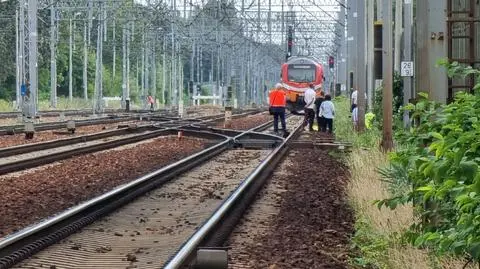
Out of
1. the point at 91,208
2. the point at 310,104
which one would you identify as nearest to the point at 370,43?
the point at 310,104

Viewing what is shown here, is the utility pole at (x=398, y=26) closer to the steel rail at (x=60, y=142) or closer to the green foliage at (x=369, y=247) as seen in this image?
the steel rail at (x=60, y=142)

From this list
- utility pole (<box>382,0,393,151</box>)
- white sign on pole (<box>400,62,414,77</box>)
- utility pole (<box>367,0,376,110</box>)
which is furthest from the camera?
utility pole (<box>367,0,376,110</box>)

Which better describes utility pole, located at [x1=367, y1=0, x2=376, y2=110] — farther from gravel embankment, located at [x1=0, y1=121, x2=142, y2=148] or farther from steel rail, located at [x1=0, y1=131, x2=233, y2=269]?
steel rail, located at [x1=0, y1=131, x2=233, y2=269]

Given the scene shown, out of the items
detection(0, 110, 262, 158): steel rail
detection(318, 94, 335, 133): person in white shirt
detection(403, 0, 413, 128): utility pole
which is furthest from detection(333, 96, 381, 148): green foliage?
detection(0, 110, 262, 158): steel rail

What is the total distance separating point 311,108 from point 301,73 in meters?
20.4

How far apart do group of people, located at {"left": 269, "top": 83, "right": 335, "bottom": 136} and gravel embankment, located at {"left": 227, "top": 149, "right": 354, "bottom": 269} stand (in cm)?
1273

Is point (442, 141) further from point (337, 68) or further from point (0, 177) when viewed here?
point (337, 68)

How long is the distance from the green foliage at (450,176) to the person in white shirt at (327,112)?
25149 millimetres

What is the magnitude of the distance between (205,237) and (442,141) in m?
4.25

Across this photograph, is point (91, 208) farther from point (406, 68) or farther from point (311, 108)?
point (311, 108)

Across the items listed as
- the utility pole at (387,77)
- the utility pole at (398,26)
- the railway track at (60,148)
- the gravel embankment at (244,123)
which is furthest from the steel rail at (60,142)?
the utility pole at (398,26)

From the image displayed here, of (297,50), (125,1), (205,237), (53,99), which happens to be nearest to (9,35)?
(53,99)

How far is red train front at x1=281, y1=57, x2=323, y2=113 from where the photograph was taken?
176 feet

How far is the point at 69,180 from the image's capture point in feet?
53.4
